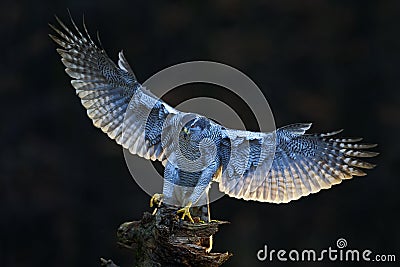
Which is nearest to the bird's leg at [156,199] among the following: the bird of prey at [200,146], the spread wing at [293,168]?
the bird of prey at [200,146]

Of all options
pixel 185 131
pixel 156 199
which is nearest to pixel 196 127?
pixel 185 131

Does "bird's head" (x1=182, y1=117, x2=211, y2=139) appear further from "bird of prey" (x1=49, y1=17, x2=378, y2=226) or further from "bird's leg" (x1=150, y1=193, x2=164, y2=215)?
"bird's leg" (x1=150, y1=193, x2=164, y2=215)

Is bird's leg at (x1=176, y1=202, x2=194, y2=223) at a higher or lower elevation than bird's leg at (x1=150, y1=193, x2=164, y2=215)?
lower

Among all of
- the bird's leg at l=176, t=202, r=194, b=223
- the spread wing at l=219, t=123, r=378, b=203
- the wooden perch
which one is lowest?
the wooden perch

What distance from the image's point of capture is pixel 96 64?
146cm

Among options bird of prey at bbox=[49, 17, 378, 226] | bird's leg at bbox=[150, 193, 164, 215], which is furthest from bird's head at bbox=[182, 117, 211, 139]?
bird's leg at bbox=[150, 193, 164, 215]

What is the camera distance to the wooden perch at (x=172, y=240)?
1.29 meters

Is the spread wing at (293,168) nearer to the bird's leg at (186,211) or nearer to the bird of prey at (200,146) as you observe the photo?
the bird of prey at (200,146)

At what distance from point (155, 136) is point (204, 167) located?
152 millimetres

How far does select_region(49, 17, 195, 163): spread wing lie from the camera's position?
144cm

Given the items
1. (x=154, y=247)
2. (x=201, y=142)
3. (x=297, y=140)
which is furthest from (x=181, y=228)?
(x=297, y=140)

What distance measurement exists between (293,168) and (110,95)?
17.4 inches

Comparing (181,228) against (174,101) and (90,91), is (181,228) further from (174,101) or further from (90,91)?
(174,101)

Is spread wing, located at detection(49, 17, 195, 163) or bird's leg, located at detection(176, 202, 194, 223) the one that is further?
spread wing, located at detection(49, 17, 195, 163)
